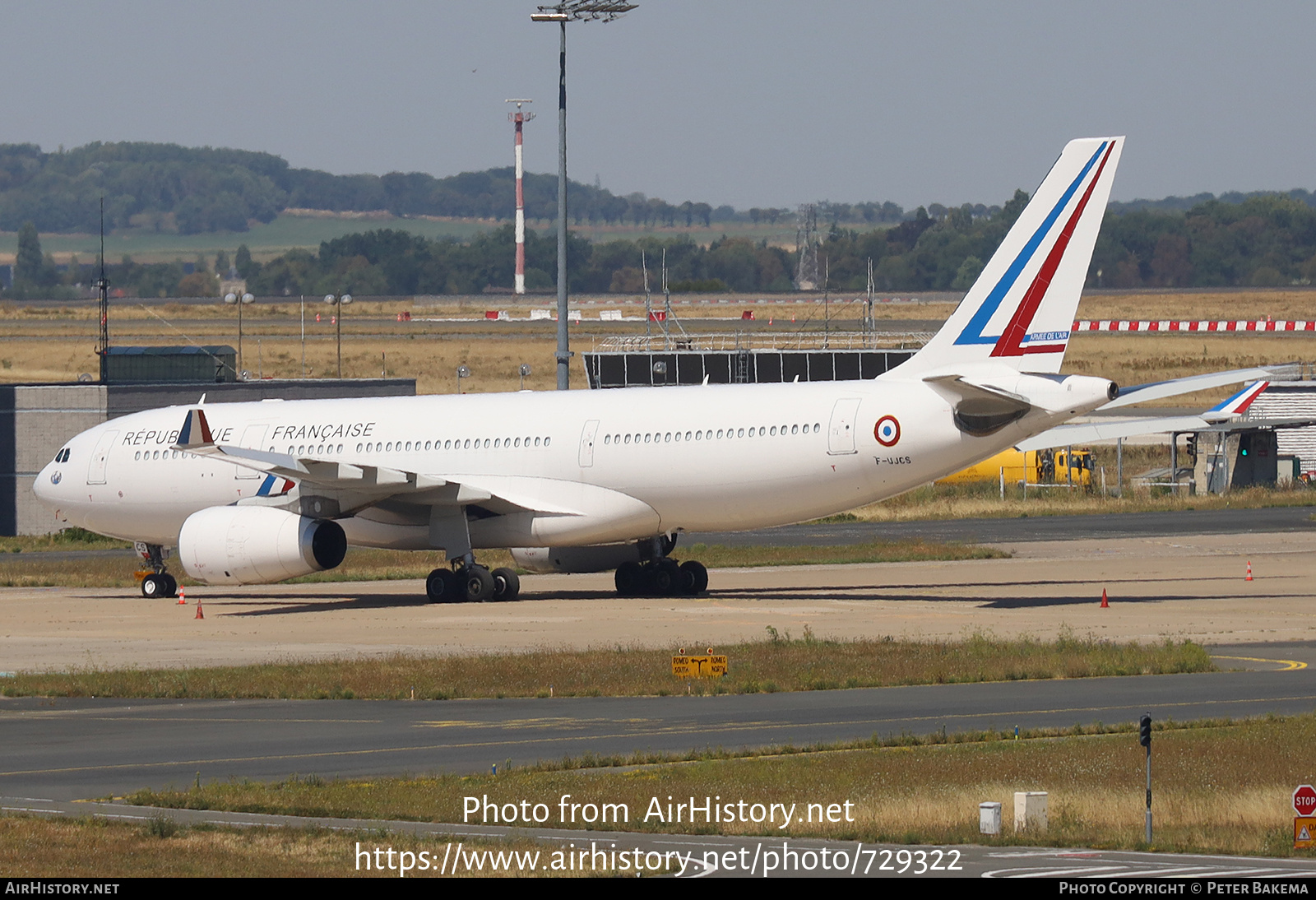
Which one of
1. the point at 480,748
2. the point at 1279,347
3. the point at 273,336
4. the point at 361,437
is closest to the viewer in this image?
the point at 480,748

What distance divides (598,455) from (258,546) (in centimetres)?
661

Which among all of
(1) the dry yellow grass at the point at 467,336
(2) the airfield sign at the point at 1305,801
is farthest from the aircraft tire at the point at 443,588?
(1) the dry yellow grass at the point at 467,336

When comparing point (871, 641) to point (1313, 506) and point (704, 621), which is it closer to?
point (704, 621)

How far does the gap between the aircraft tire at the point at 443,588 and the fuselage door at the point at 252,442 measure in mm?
4861

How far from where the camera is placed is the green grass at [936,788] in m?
13.5

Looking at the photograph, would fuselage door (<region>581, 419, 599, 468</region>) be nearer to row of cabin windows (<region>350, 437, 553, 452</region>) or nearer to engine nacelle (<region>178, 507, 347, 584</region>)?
row of cabin windows (<region>350, 437, 553, 452</region>)

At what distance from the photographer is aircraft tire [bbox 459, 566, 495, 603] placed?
117 ft

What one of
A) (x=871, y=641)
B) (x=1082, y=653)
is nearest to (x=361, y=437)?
(x=871, y=641)

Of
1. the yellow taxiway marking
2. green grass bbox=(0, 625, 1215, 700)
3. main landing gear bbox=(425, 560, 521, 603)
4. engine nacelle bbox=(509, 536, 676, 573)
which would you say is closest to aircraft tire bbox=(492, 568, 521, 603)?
main landing gear bbox=(425, 560, 521, 603)

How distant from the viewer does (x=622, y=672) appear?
79.3 ft

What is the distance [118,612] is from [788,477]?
1335 centimetres
